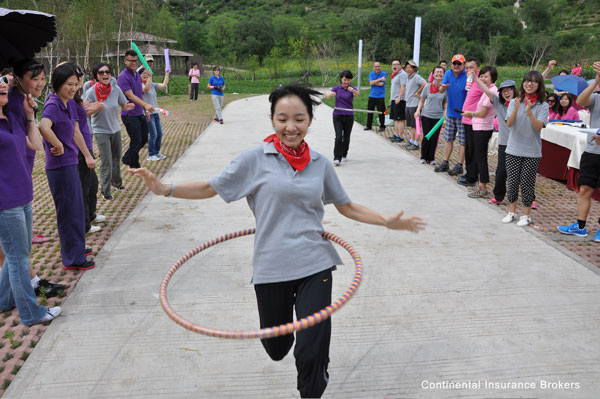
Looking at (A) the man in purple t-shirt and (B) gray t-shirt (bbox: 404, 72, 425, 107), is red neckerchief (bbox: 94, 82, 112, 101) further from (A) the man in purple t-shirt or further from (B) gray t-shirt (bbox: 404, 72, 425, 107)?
(B) gray t-shirt (bbox: 404, 72, 425, 107)

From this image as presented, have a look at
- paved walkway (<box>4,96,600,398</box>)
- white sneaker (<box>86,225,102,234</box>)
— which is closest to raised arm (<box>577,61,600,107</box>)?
paved walkway (<box>4,96,600,398</box>)

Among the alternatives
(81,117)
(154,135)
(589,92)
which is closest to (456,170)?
(589,92)

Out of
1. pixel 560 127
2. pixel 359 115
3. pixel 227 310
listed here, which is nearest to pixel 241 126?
pixel 359 115

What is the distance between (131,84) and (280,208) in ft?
23.0

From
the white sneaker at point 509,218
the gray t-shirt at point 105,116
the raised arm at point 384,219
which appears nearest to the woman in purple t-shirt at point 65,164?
the gray t-shirt at point 105,116

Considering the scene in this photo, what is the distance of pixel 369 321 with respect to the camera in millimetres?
4051

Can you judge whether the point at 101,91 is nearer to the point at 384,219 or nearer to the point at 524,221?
the point at 384,219

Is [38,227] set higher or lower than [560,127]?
lower

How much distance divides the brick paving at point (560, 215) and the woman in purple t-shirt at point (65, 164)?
5.49 meters

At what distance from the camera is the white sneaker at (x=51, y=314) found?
159 inches

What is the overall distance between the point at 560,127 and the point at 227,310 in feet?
23.7

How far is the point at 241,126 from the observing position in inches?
640

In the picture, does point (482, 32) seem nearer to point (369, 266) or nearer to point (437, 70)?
point (437, 70)

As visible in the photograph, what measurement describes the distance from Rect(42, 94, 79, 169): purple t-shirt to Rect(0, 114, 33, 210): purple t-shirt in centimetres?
98
